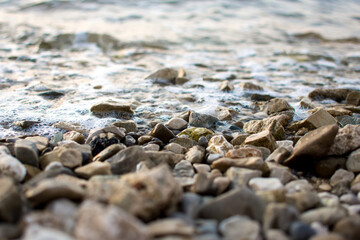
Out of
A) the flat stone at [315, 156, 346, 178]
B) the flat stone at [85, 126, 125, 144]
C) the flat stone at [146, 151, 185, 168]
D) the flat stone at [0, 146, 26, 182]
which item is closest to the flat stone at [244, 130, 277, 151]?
the flat stone at [315, 156, 346, 178]

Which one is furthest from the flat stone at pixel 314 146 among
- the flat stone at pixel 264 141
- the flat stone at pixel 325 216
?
the flat stone at pixel 325 216

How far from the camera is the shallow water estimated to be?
10.6 feet

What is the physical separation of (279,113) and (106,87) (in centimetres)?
182

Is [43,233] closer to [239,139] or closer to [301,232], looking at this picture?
[301,232]

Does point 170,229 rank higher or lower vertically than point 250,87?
higher

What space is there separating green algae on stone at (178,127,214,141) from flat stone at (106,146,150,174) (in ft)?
2.18

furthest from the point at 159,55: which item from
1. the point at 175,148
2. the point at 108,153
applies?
the point at 108,153

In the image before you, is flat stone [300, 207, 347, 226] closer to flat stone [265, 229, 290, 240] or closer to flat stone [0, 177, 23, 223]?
flat stone [265, 229, 290, 240]

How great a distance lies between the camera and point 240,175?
1.66 m

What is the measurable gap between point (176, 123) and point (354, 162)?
129 centimetres

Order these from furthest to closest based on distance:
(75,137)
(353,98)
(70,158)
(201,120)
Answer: (353,98), (201,120), (75,137), (70,158)

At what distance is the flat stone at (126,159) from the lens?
1.79 meters

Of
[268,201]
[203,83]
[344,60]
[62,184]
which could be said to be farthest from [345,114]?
[344,60]

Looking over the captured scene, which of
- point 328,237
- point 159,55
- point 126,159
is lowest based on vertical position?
point 159,55
